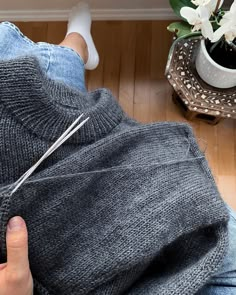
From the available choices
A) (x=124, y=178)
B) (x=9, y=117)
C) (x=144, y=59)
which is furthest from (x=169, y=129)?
(x=144, y=59)

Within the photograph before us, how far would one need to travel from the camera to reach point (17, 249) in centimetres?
49

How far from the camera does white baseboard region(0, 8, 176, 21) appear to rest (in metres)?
1.24

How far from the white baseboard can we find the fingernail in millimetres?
889

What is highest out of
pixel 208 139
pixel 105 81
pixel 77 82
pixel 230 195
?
pixel 77 82

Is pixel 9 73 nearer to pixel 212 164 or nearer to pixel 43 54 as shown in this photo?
pixel 43 54

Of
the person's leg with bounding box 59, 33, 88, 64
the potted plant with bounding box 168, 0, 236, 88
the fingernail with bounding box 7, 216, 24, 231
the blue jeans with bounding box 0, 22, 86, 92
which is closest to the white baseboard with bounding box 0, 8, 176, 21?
the person's leg with bounding box 59, 33, 88, 64

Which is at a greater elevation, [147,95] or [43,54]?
[43,54]

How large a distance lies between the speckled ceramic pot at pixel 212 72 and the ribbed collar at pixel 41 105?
14.3 inches

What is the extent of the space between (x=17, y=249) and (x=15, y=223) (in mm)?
34

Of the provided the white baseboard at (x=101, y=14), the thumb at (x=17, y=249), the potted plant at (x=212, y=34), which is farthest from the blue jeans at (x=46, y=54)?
the white baseboard at (x=101, y=14)

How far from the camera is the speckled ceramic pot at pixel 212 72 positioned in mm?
903

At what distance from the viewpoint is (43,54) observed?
80cm

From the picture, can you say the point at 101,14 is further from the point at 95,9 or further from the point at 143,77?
the point at 143,77

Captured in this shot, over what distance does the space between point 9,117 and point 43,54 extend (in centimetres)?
26
